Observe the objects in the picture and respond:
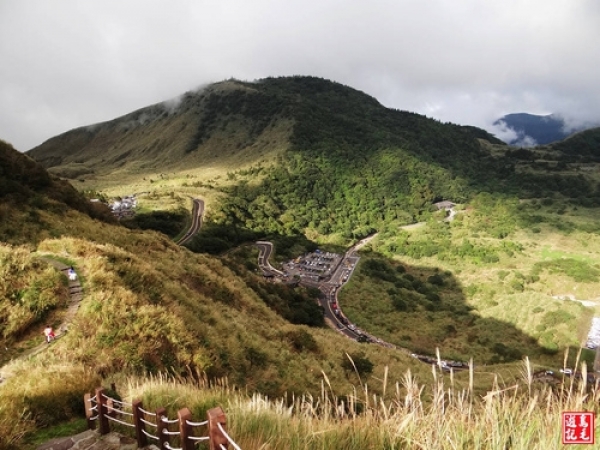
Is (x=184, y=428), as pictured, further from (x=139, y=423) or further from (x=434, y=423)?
(x=434, y=423)

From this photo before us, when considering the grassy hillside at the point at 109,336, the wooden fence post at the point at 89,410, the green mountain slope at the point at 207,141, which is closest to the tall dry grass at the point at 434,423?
the grassy hillside at the point at 109,336

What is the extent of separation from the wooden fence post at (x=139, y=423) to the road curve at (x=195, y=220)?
236ft

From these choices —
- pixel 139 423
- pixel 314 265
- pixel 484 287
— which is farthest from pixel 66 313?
pixel 314 265

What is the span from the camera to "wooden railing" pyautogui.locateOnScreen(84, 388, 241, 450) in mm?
3438

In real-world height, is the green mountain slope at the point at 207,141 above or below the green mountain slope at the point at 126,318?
above

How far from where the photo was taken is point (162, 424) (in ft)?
15.2

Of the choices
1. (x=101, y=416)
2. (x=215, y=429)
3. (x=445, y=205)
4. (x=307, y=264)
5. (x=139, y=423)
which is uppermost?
(x=445, y=205)

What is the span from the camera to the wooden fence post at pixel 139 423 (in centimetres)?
502

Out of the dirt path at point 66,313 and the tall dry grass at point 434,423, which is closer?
the tall dry grass at point 434,423

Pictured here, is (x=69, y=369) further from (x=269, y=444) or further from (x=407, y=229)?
(x=407, y=229)

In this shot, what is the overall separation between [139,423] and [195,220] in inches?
3337

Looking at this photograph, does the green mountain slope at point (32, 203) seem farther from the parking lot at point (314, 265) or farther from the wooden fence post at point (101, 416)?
the parking lot at point (314, 265)

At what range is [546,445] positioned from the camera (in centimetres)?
312

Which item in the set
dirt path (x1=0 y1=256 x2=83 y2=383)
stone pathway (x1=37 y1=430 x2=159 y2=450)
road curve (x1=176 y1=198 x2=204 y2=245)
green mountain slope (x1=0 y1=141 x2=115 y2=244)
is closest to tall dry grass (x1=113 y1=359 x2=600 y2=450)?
stone pathway (x1=37 y1=430 x2=159 y2=450)
